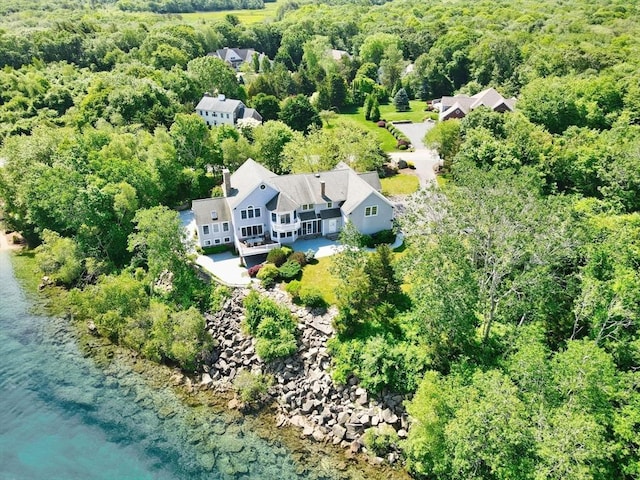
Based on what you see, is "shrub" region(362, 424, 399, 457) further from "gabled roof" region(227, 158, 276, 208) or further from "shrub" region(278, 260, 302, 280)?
"gabled roof" region(227, 158, 276, 208)

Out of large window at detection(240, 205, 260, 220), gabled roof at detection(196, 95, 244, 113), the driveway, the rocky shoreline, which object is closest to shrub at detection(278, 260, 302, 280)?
the rocky shoreline

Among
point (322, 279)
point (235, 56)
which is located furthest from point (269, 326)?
point (235, 56)

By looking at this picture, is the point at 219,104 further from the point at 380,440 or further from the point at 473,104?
the point at 380,440

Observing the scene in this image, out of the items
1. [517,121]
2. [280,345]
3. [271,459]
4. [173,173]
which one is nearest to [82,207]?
[173,173]

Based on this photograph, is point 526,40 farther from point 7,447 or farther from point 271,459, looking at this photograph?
point 7,447

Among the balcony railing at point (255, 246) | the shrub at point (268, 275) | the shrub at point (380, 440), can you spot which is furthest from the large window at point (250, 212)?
the shrub at point (380, 440)
